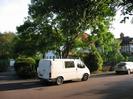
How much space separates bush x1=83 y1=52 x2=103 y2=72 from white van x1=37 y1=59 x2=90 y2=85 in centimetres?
1386

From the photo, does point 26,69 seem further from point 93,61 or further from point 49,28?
point 93,61

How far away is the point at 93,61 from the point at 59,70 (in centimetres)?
1669

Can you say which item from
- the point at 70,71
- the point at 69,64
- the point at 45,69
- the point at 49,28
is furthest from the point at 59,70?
the point at 49,28

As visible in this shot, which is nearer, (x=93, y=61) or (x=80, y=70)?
(x=80, y=70)

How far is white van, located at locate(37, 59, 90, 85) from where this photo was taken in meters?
25.8

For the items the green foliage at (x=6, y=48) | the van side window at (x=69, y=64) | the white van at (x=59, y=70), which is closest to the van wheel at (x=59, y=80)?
the white van at (x=59, y=70)

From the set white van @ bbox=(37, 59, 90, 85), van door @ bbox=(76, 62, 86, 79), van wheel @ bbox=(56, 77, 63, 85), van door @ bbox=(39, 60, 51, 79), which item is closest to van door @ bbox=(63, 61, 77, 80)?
white van @ bbox=(37, 59, 90, 85)

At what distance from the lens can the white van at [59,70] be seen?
84.5 feet

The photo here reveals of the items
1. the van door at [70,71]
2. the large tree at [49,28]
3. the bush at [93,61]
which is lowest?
the van door at [70,71]

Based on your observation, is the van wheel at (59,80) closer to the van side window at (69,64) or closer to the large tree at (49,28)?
the van side window at (69,64)

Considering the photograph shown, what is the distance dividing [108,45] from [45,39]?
30.1ft

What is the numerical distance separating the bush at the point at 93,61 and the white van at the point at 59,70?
13.9m

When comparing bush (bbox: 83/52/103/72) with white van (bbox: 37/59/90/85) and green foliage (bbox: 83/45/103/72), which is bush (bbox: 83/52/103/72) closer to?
green foliage (bbox: 83/45/103/72)

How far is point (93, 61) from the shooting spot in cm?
4247
